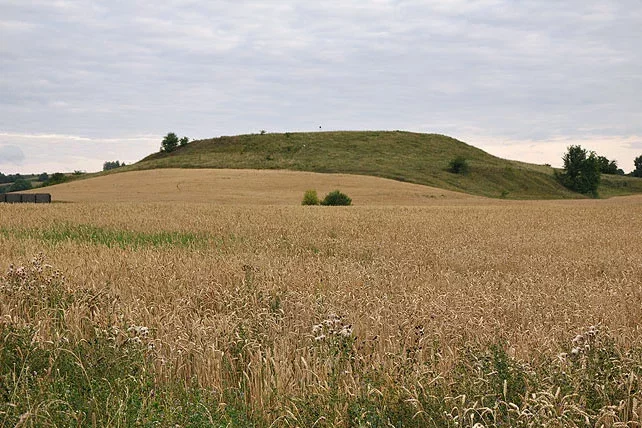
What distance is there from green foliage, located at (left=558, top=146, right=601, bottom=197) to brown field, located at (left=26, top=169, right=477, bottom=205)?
158 feet

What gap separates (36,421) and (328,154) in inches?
4055

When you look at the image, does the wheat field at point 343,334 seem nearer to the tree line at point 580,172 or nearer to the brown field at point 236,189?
the brown field at point 236,189

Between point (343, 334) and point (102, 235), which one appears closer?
point (343, 334)

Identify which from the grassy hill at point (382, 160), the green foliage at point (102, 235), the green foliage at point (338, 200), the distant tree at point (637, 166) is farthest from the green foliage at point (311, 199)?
the distant tree at point (637, 166)

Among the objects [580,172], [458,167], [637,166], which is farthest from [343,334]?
[637,166]

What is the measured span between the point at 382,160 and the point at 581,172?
3564cm

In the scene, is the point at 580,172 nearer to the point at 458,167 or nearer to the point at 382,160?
the point at 458,167

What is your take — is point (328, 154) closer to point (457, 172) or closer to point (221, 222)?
point (457, 172)

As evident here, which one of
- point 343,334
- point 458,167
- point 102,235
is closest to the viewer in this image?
point 343,334

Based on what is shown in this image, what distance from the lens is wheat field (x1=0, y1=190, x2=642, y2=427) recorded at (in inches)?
159

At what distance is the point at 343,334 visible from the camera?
507 centimetres

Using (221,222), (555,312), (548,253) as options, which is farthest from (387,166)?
(555,312)

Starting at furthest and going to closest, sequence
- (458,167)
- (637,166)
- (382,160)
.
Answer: (637,166) < (382,160) < (458,167)

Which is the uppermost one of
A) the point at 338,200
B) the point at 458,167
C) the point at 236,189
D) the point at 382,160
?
the point at 382,160
